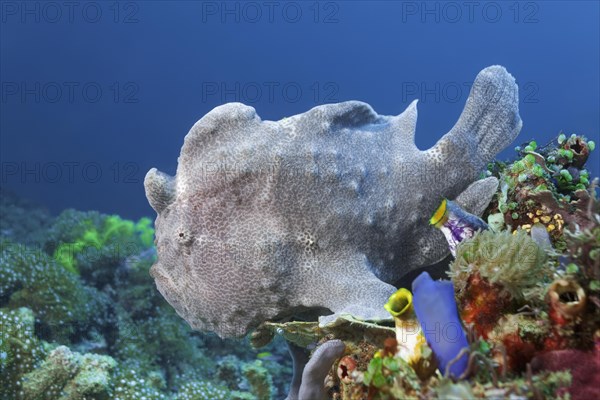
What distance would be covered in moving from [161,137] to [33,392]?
4931 cm

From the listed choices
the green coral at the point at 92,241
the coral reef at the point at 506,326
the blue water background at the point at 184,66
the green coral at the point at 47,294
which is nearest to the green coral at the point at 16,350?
the green coral at the point at 47,294

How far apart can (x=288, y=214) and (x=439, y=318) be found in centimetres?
118

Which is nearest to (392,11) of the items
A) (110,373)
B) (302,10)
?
(302,10)

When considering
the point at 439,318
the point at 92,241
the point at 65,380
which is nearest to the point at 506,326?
the point at 439,318

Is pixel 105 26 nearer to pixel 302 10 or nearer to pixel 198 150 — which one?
pixel 302 10

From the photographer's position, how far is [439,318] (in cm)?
195

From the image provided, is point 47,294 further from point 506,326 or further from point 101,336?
point 506,326

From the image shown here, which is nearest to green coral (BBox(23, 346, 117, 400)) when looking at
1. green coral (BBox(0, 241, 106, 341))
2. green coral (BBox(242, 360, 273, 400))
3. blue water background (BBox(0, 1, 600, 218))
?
green coral (BBox(0, 241, 106, 341))

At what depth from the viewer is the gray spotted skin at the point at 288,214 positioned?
284cm

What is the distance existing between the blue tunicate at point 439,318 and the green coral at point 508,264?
1.19ft

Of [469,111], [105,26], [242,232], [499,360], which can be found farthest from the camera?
[105,26]

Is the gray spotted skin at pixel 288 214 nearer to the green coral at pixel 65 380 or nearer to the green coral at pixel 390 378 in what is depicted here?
the green coral at pixel 390 378

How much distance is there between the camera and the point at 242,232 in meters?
2.85

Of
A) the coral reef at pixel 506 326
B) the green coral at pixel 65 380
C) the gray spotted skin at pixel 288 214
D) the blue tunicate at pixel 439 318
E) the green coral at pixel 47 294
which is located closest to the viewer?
the coral reef at pixel 506 326
